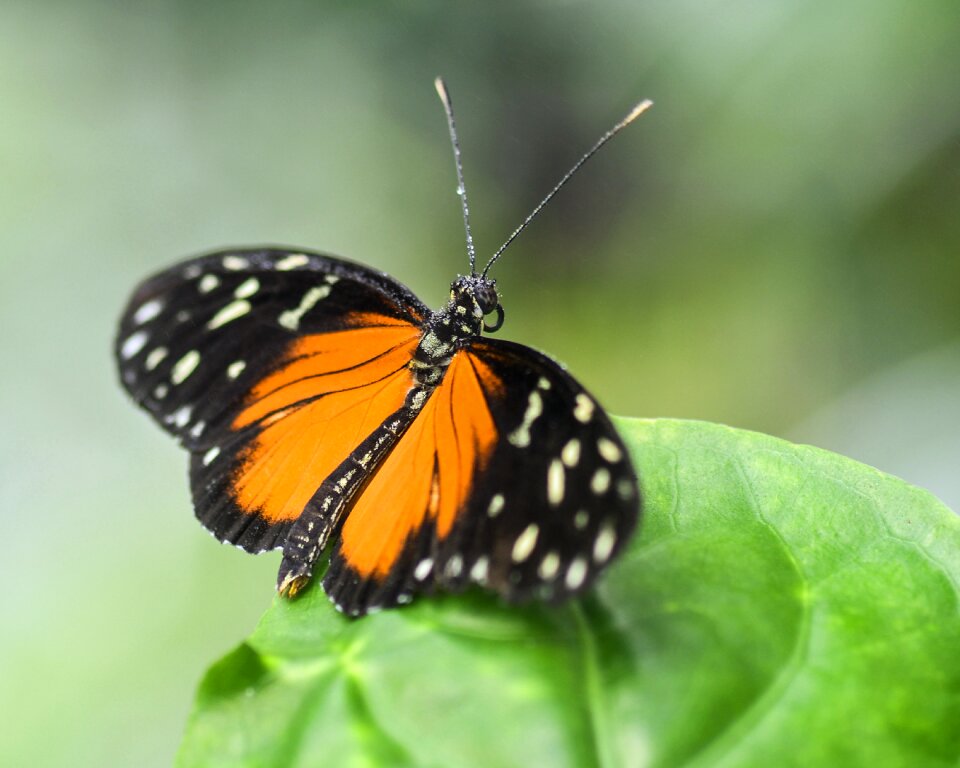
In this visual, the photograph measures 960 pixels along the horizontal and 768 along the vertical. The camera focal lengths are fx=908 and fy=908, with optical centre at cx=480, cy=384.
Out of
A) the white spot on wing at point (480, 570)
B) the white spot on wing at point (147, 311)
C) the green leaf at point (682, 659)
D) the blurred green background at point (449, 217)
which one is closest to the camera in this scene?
the green leaf at point (682, 659)

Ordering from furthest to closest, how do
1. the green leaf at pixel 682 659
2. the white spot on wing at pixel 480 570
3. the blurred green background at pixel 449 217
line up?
the blurred green background at pixel 449 217
the white spot on wing at pixel 480 570
the green leaf at pixel 682 659

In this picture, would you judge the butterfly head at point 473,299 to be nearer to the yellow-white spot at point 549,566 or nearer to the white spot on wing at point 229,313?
the white spot on wing at point 229,313

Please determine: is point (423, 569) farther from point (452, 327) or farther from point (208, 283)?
point (208, 283)

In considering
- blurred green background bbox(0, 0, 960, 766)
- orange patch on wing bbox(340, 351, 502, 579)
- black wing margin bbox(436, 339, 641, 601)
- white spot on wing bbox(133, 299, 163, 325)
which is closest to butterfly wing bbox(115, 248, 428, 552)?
white spot on wing bbox(133, 299, 163, 325)

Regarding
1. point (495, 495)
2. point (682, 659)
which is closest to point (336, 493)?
point (495, 495)

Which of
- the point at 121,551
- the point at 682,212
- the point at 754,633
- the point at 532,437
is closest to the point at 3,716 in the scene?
the point at 121,551

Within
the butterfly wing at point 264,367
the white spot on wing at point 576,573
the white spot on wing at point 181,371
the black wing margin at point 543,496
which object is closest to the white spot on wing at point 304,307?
the butterfly wing at point 264,367

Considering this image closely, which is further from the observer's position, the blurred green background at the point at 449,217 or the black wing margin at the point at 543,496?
the blurred green background at the point at 449,217

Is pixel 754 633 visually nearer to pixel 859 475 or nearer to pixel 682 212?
pixel 859 475
